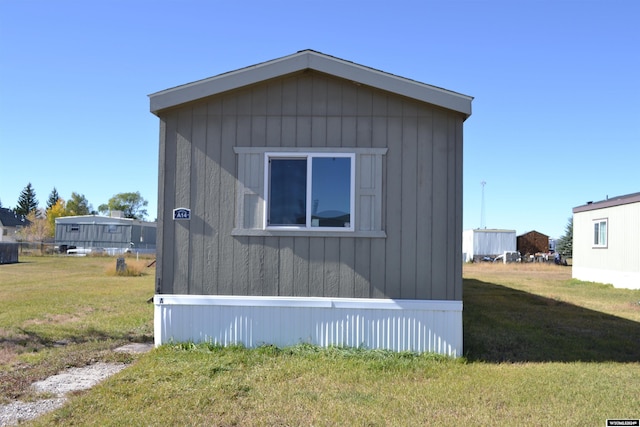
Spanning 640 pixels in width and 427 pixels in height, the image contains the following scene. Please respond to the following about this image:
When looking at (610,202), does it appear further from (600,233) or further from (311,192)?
(311,192)

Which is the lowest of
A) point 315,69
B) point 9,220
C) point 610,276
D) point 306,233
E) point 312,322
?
point 610,276

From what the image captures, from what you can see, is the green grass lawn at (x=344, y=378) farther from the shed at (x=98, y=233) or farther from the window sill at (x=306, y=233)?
the shed at (x=98, y=233)

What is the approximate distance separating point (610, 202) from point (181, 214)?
15302mm

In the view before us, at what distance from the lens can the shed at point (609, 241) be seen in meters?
16.3

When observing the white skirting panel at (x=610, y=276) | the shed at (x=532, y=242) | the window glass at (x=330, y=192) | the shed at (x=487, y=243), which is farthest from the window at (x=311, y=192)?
the shed at (x=532, y=242)

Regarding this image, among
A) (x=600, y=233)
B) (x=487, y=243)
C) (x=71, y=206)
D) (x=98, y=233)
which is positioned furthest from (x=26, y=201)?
(x=600, y=233)

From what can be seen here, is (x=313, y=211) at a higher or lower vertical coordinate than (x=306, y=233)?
higher

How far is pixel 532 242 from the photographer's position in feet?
150

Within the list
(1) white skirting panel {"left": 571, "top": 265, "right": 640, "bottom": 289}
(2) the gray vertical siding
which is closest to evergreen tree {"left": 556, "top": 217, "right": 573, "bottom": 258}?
(1) white skirting panel {"left": 571, "top": 265, "right": 640, "bottom": 289}

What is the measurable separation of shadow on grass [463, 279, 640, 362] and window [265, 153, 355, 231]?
2.42m

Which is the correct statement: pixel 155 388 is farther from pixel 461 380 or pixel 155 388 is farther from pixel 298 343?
pixel 461 380

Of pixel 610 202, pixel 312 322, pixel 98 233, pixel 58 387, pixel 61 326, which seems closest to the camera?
pixel 58 387

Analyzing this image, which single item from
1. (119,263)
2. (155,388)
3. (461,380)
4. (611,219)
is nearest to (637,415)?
(461,380)

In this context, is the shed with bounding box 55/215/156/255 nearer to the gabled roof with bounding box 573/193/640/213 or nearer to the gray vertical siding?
the gabled roof with bounding box 573/193/640/213
